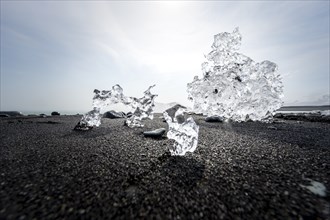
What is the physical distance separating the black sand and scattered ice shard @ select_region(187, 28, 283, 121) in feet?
14.7

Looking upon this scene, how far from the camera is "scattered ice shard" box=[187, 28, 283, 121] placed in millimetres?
6969

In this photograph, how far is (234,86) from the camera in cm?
743

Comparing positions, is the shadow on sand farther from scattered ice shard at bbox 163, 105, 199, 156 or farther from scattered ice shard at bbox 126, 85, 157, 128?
scattered ice shard at bbox 126, 85, 157, 128

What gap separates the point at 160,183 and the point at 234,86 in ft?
21.3

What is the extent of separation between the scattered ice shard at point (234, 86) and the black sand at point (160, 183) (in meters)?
4.48

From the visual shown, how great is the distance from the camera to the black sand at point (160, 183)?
1327 millimetres

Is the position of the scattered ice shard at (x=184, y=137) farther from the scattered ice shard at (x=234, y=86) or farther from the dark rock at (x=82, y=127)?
the scattered ice shard at (x=234, y=86)

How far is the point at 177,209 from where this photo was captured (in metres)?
1.36

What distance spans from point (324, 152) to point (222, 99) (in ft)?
17.5

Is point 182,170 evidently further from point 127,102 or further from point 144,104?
point 127,102

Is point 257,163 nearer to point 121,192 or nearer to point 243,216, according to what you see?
point 243,216

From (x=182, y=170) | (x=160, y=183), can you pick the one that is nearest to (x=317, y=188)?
(x=182, y=170)

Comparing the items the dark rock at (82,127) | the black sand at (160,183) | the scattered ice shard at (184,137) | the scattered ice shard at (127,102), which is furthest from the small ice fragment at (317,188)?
the dark rock at (82,127)

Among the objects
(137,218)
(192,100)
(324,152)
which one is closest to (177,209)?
(137,218)
